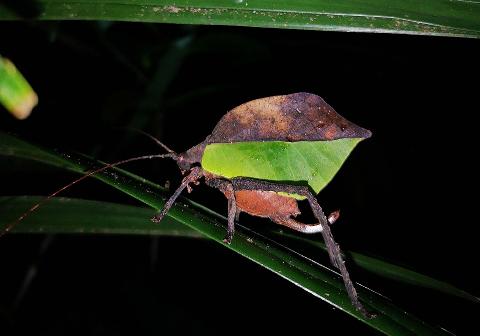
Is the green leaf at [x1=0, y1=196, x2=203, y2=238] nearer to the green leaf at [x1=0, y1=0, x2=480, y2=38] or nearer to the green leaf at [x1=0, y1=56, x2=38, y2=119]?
the green leaf at [x1=0, y1=0, x2=480, y2=38]

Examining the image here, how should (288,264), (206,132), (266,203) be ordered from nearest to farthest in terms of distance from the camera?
(288,264), (266,203), (206,132)

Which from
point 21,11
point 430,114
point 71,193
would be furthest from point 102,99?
point 430,114

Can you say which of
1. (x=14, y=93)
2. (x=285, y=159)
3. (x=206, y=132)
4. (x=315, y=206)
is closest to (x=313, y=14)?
(x=285, y=159)

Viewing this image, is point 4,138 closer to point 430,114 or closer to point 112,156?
point 112,156

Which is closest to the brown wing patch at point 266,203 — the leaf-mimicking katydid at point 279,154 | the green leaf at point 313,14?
the leaf-mimicking katydid at point 279,154

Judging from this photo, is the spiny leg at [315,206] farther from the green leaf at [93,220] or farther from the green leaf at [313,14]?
the green leaf at [313,14]

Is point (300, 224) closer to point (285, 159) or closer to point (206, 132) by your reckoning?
point (285, 159)
